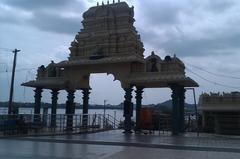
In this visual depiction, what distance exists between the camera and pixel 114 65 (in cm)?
2547

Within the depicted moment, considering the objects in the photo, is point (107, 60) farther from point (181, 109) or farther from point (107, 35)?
point (181, 109)

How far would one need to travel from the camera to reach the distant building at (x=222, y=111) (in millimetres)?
25938

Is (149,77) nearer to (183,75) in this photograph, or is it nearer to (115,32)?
(183,75)

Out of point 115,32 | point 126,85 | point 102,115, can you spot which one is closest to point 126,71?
point 126,85

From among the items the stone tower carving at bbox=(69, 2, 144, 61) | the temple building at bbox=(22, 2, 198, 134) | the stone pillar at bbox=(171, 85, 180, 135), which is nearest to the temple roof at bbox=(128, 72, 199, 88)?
the temple building at bbox=(22, 2, 198, 134)

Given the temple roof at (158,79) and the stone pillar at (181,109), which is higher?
the temple roof at (158,79)

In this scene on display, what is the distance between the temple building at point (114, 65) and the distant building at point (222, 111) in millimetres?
2607

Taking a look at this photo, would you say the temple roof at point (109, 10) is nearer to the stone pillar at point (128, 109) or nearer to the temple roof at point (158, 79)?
the temple roof at point (158, 79)

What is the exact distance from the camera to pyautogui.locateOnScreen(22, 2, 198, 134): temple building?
2419 cm

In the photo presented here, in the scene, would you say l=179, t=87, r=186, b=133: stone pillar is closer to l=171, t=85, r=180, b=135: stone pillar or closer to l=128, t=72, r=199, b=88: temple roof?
l=128, t=72, r=199, b=88: temple roof

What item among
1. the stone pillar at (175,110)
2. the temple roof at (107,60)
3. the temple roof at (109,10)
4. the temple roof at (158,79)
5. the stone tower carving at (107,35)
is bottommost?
the stone pillar at (175,110)

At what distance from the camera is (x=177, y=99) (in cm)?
2372

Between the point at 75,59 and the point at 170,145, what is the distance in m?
12.0

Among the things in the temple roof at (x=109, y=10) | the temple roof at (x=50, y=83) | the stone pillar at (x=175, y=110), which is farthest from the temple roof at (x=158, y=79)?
the temple roof at (x=50, y=83)
